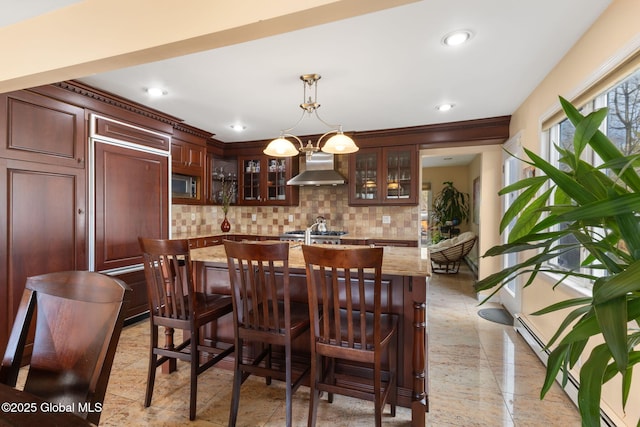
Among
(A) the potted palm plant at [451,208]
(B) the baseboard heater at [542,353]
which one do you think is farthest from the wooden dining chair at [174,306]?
(A) the potted palm plant at [451,208]

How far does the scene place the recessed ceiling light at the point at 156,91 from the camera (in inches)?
114

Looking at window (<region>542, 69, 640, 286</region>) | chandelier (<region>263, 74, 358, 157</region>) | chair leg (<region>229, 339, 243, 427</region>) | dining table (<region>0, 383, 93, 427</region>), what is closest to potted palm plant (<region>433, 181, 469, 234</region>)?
window (<region>542, 69, 640, 286</region>)

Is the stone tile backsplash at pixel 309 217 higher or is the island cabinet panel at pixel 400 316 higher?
the stone tile backsplash at pixel 309 217

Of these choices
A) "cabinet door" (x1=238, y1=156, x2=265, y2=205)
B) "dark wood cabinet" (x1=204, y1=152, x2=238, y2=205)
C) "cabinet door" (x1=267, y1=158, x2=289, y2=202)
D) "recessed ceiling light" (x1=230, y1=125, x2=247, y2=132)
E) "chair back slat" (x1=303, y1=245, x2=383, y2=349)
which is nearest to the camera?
"chair back slat" (x1=303, y1=245, x2=383, y2=349)

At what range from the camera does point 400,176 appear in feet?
14.3

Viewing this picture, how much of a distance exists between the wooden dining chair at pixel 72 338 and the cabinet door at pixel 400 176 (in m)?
3.80

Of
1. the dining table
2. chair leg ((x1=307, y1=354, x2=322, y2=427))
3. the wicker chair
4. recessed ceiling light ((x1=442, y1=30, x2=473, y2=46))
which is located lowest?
chair leg ((x1=307, y1=354, x2=322, y2=427))

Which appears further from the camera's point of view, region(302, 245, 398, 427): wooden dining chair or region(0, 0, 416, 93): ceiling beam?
region(302, 245, 398, 427): wooden dining chair

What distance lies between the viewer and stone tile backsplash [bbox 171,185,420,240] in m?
4.58

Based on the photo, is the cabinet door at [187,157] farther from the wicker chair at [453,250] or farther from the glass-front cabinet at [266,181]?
the wicker chair at [453,250]

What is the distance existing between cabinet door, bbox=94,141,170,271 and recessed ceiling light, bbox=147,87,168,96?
2.18 feet

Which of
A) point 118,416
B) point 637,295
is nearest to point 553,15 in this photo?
point 637,295

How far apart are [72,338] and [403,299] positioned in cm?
168

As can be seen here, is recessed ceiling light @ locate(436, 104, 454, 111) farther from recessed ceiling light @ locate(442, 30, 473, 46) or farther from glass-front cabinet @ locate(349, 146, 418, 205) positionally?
recessed ceiling light @ locate(442, 30, 473, 46)
